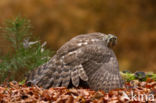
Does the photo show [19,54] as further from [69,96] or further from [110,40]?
[69,96]

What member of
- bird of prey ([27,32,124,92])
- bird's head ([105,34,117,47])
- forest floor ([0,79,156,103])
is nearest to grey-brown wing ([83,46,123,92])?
bird of prey ([27,32,124,92])

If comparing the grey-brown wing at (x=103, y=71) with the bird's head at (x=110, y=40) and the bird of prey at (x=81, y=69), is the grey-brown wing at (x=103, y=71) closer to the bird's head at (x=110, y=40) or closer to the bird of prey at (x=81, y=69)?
the bird of prey at (x=81, y=69)

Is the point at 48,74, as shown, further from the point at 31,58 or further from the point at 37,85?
the point at 31,58

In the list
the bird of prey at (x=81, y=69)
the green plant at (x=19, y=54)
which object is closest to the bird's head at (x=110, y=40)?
the bird of prey at (x=81, y=69)

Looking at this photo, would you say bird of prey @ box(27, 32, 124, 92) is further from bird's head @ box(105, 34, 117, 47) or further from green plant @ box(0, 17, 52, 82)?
green plant @ box(0, 17, 52, 82)

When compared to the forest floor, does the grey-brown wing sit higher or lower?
higher

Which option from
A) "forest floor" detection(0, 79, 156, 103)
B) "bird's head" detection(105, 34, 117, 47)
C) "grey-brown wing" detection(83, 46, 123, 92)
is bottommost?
"forest floor" detection(0, 79, 156, 103)

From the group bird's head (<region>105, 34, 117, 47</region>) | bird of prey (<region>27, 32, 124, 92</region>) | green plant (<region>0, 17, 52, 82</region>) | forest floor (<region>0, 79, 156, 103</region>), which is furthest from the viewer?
green plant (<region>0, 17, 52, 82</region>)
